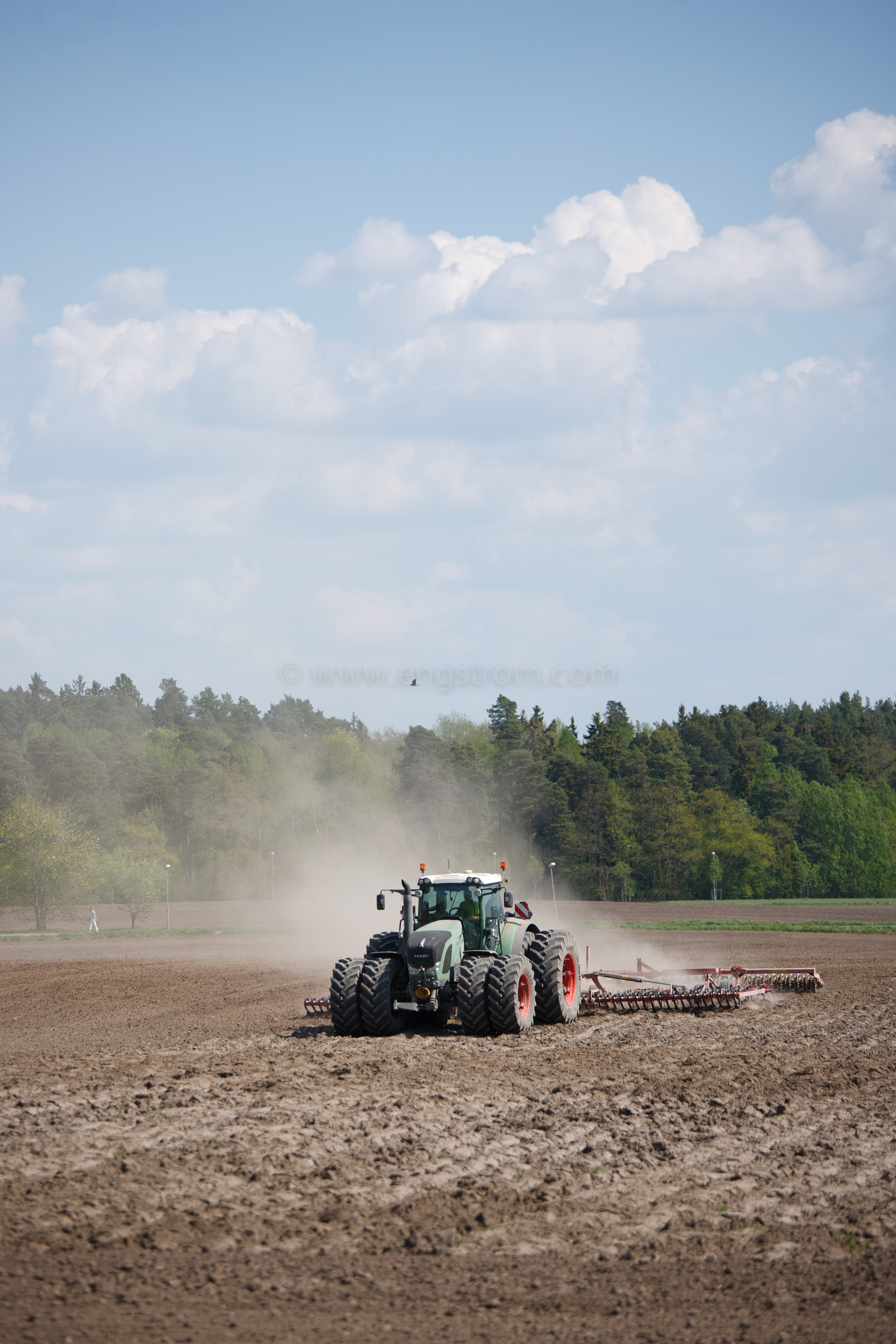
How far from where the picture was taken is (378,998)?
16.2 metres

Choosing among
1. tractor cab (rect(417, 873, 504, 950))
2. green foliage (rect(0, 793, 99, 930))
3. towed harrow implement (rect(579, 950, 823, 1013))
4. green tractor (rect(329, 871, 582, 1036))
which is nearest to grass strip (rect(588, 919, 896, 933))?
towed harrow implement (rect(579, 950, 823, 1013))

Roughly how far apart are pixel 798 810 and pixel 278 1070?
104 meters

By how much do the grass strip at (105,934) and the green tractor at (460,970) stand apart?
38.1m

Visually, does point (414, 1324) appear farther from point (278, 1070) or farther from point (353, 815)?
point (353, 815)

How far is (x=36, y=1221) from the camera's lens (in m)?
8.02

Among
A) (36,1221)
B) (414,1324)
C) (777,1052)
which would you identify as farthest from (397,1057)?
(414,1324)

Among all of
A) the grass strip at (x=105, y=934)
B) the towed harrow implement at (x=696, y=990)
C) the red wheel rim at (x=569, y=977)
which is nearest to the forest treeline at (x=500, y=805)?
the grass strip at (x=105, y=934)

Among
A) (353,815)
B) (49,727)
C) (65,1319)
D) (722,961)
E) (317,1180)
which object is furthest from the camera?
(49,727)

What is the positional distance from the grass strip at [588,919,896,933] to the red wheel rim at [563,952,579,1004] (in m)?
26.2

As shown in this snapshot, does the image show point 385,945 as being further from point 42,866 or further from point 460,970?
point 42,866

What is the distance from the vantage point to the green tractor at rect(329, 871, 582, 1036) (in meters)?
16.0

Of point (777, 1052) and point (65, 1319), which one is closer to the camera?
point (65, 1319)

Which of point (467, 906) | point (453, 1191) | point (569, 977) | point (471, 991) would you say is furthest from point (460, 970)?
point (453, 1191)

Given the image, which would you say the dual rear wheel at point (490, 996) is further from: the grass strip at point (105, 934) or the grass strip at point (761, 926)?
the grass strip at point (105, 934)
